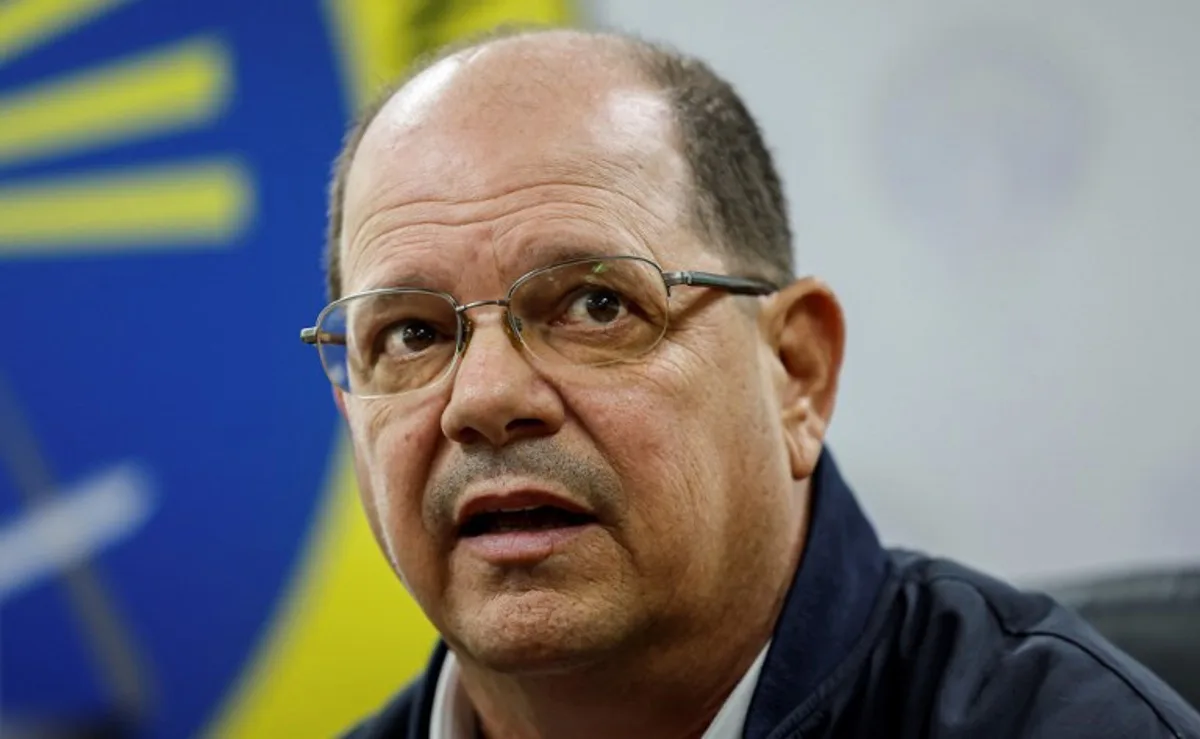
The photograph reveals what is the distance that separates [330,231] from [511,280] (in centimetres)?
35

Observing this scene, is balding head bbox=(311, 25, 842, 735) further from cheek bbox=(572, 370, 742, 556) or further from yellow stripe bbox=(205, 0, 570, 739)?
yellow stripe bbox=(205, 0, 570, 739)

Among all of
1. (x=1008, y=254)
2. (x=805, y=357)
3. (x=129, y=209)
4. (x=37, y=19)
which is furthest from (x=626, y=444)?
(x=37, y=19)

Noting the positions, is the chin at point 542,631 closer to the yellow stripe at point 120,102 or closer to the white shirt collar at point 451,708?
the white shirt collar at point 451,708

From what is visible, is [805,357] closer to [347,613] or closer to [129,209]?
[347,613]

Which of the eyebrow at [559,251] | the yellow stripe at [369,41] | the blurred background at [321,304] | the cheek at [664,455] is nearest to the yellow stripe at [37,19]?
the blurred background at [321,304]

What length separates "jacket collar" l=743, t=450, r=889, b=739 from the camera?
3.76 feet

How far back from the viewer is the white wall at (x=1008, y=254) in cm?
191

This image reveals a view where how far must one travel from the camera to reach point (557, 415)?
1.07 metres

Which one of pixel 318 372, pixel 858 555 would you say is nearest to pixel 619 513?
pixel 858 555

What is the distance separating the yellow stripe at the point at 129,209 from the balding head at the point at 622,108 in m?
1.11

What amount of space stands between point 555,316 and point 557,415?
0.30 ft

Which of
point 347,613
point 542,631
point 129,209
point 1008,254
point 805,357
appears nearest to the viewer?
point 542,631

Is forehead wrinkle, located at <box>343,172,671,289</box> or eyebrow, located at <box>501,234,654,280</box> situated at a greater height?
forehead wrinkle, located at <box>343,172,671,289</box>

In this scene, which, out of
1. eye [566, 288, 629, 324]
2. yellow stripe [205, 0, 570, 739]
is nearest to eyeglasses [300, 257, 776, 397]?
eye [566, 288, 629, 324]
